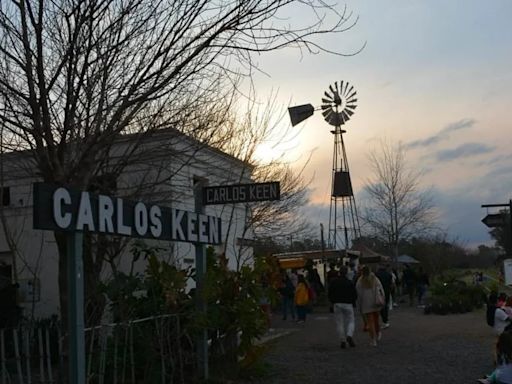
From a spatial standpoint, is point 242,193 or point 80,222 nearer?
point 80,222

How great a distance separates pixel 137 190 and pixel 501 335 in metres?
6.06

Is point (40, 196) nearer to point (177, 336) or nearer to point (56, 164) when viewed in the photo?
point (56, 164)

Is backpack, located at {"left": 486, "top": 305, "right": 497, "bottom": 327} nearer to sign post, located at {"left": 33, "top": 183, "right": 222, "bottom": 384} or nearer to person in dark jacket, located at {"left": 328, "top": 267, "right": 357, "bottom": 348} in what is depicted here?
person in dark jacket, located at {"left": 328, "top": 267, "right": 357, "bottom": 348}

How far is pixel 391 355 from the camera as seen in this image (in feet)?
41.9

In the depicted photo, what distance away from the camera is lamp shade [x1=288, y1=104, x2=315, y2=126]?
14500mm

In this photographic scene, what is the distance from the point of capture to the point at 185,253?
1984 centimetres

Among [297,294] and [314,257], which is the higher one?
[314,257]

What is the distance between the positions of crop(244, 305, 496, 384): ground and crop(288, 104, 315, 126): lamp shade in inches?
178

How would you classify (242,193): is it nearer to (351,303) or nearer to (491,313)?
(491,313)

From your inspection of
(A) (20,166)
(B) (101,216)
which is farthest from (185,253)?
(B) (101,216)

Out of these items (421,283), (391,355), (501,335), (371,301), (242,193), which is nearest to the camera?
(501,335)

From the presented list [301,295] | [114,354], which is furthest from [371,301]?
[114,354]

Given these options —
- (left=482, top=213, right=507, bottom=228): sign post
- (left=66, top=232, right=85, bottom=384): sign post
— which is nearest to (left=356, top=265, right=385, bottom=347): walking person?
(left=482, top=213, right=507, bottom=228): sign post

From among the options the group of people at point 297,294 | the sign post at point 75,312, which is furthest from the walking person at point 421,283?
the sign post at point 75,312
